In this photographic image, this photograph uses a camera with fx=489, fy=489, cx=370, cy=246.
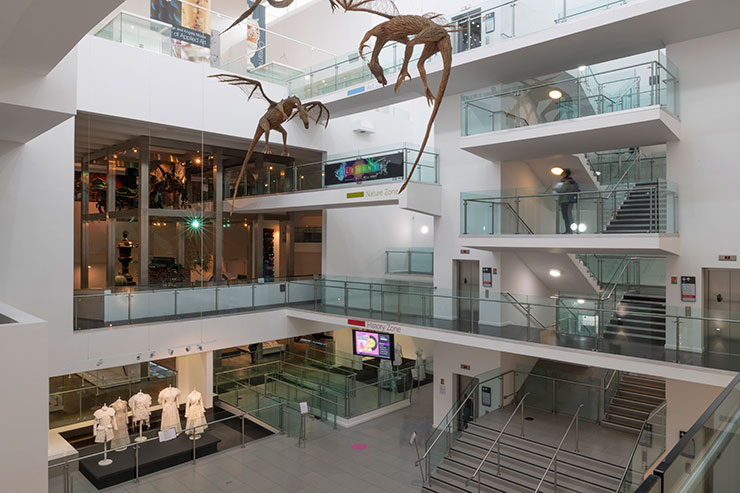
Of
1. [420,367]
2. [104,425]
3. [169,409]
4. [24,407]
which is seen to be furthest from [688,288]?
[104,425]

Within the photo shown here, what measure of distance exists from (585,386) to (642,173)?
589 centimetres

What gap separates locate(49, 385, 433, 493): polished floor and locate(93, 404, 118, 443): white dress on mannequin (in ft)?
4.16

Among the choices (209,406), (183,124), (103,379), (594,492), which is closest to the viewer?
(594,492)

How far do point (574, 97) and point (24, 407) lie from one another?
30.3 ft

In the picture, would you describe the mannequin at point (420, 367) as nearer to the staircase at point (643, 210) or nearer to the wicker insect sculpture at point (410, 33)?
the staircase at point (643, 210)

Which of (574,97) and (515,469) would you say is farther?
(574,97)

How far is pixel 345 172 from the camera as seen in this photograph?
1276cm

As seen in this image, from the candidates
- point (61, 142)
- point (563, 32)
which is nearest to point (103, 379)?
point (61, 142)

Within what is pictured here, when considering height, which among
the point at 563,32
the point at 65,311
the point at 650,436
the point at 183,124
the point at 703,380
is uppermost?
the point at 563,32

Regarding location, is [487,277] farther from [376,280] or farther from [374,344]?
[376,280]

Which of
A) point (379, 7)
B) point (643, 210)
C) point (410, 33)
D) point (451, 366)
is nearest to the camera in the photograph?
point (410, 33)

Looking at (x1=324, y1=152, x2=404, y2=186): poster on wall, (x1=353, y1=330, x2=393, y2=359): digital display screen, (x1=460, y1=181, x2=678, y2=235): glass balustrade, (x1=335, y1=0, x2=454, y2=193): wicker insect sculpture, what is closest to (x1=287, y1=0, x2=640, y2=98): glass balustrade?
(x1=324, y1=152, x2=404, y2=186): poster on wall

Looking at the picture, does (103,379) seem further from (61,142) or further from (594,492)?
(594,492)

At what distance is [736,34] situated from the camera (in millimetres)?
8078
